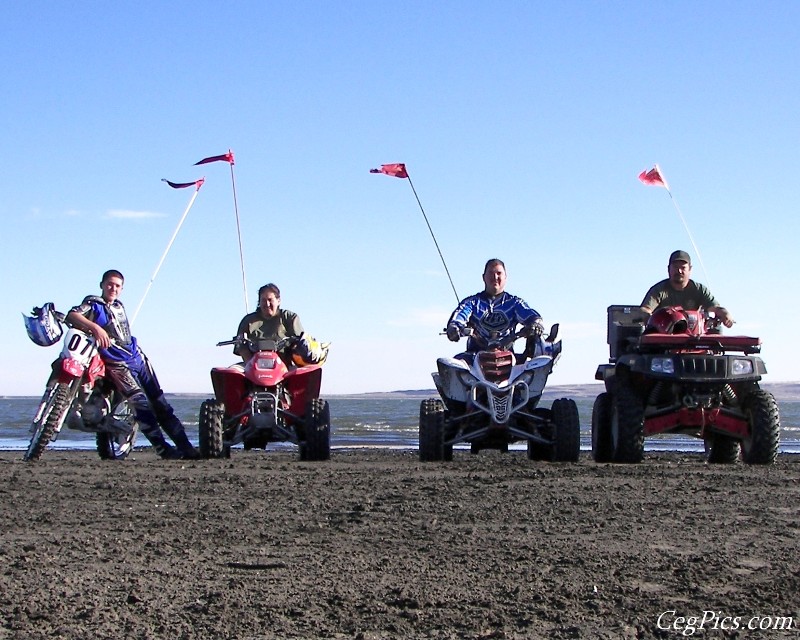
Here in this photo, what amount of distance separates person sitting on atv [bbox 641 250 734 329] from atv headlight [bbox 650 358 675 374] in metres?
1.08

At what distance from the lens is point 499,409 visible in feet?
37.9

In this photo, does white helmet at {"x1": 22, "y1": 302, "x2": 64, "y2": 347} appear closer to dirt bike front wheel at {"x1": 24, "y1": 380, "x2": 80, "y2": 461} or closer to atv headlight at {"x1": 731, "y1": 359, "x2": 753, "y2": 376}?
dirt bike front wheel at {"x1": 24, "y1": 380, "x2": 80, "y2": 461}

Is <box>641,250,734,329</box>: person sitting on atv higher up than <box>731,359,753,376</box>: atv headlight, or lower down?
higher up

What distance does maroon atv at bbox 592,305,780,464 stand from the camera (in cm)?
1120

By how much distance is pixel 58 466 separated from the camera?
1151 centimetres

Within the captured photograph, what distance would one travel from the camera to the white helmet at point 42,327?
1190 centimetres

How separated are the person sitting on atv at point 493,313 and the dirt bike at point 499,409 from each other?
0.16 m

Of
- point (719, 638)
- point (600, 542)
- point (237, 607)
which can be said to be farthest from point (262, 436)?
point (719, 638)

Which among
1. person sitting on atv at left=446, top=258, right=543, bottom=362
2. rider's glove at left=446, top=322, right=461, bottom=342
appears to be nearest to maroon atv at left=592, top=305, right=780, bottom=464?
person sitting on atv at left=446, top=258, right=543, bottom=362

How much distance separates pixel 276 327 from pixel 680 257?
174 inches

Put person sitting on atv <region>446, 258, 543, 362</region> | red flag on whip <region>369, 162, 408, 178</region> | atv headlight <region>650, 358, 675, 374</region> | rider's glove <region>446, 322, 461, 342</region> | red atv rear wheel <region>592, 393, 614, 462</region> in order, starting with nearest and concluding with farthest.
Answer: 1. atv headlight <region>650, 358, 675, 374</region>
2. rider's glove <region>446, 322, 461, 342</region>
3. person sitting on atv <region>446, 258, 543, 362</region>
4. red atv rear wheel <region>592, 393, 614, 462</region>
5. red flag on whip <region>369, 162, 408, 178</region>

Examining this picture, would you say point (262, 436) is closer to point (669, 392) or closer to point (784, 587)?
point (669, 392)

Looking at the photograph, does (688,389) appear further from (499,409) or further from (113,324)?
(113,324)

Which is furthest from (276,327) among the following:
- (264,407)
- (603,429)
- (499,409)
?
(603,429)
